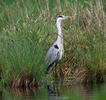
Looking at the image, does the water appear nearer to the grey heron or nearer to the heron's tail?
the heron's tail

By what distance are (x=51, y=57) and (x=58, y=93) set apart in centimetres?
281

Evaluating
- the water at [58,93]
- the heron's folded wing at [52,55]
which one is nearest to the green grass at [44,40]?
the heron's folded wing at [52,55]

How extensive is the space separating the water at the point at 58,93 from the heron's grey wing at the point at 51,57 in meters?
1.53

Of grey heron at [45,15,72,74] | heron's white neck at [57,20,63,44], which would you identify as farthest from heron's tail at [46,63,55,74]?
heron's white neck at [57,20,63,44]

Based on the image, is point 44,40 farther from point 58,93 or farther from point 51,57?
point 58,93

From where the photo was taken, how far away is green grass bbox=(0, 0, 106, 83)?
1110 cm

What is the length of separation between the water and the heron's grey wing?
1.53m

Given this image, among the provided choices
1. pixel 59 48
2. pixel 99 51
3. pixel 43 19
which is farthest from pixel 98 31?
pixel 43 19

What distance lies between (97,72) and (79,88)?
0.79 metres

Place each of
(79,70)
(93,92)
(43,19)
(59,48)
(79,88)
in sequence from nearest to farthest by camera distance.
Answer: (93,92) → (79,88) → (79,70) → (59,48) → (43,19)

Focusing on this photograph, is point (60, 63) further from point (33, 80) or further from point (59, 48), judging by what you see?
point (33, 80)

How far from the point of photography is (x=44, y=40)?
12.6 metres

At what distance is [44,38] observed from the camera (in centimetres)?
1292

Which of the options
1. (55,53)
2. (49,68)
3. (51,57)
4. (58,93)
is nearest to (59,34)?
(55,53)
